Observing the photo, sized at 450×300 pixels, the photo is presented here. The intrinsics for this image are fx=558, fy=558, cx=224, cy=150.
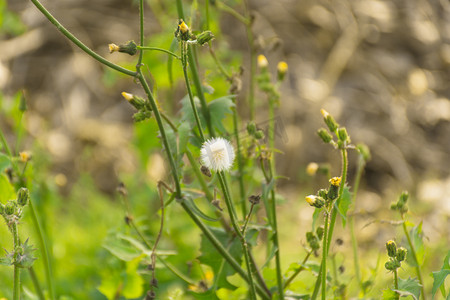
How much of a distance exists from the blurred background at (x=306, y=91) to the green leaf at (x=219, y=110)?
169cm

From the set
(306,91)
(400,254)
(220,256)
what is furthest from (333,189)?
(306,91)

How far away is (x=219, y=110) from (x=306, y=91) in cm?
236

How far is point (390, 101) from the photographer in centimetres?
328

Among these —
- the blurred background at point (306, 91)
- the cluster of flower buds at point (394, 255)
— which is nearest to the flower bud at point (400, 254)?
the cluster of flower buds at point (394, 255)

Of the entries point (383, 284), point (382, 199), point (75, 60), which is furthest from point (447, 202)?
point (75, 60)

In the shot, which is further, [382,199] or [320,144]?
[320,144]

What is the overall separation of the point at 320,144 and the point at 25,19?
86.5 inches

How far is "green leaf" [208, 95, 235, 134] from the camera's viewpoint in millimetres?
1045

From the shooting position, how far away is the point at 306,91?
3.35 metres

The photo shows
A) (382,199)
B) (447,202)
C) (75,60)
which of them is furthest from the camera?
(75,60)

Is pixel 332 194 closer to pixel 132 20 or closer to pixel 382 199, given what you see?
pixel 382 199

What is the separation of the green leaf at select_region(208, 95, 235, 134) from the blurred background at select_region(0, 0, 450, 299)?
1.69 m

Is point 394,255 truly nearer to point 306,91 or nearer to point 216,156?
point 216,156

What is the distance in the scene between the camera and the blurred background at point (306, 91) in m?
3.07
